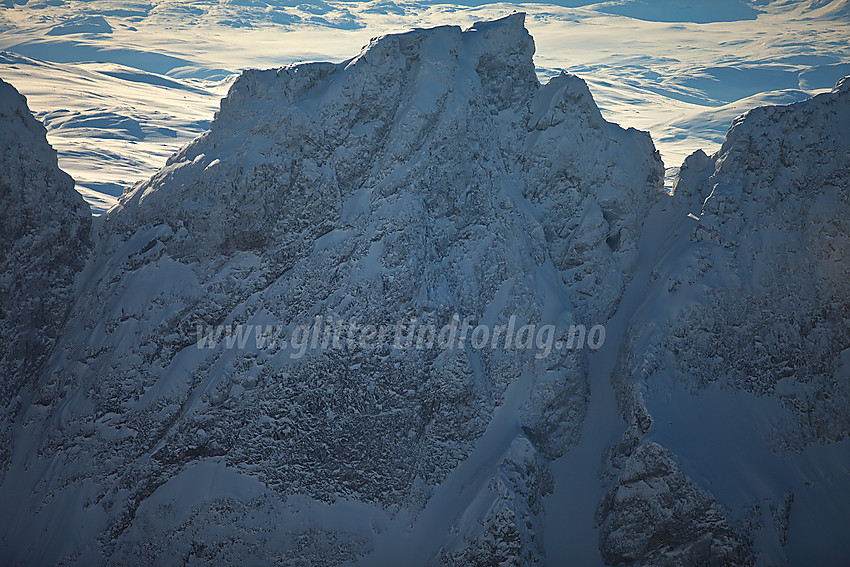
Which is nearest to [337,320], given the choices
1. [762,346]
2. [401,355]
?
[401,355]

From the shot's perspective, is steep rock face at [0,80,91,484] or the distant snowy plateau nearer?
the distant snowy plateau

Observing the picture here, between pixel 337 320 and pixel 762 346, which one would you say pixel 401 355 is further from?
pixel 762 346

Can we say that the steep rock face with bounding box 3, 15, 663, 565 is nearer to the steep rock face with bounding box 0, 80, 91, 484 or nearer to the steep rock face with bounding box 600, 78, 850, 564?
the steep rock face with bounding box 0, 80, 91, 484

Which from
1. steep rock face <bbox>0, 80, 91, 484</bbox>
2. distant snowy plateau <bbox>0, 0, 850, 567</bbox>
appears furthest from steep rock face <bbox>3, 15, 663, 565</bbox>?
steep rock face <bbox>0, 80, 91, 484</bbox>

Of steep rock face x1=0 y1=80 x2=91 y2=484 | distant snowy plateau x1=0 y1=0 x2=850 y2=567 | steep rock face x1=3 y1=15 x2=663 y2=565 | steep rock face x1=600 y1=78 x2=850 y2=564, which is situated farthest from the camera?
steep rock face x1=0 y1=80 x2=91 y2=484

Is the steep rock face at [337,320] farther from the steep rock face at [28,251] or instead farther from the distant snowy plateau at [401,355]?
the steep rock face at [28,251]

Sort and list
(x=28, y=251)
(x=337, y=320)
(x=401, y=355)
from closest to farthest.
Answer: (x=401, y=355) → (x=337, y=320) → (x=28, y=251)

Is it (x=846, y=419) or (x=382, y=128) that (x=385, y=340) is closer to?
(x=382, y=128)
